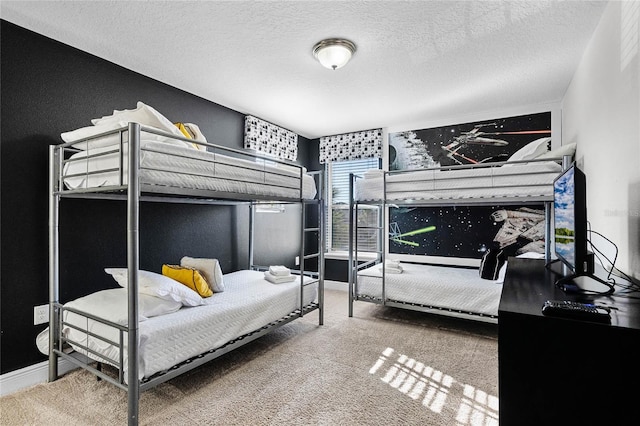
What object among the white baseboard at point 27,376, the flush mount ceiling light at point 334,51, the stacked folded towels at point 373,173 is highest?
the flush mount ceiling light at point 334,51

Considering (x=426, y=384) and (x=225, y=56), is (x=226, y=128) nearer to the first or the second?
(x=225, y=56)

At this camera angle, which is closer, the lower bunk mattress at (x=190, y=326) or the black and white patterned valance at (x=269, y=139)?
the lower bunk mattress at (x=190, y=326)

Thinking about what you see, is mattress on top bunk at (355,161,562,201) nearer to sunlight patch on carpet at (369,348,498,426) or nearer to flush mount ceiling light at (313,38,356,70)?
flush mount ceiling light at (313,38,356,70)

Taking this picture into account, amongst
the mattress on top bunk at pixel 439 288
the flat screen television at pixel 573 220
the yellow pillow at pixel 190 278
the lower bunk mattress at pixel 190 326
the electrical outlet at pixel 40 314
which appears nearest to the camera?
the flat screen television at pixel 573 220

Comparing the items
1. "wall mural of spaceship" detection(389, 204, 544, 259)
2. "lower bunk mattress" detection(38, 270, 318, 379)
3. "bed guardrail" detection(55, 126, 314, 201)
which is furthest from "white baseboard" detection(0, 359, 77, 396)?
"wall mural of spaceship" detection(389, 204, 544, 259)

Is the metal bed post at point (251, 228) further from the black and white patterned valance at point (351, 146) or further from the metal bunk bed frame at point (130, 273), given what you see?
the black and white patterned valance at point (351, 146)

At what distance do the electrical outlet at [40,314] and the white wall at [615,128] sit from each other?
3.63 m

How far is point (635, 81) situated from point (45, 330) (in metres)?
3.85

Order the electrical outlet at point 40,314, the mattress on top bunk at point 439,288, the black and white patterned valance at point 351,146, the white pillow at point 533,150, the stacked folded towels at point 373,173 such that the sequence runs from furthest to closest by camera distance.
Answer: the black and white patterned valance at point 351,146 < the stacked folded towels at point 373,173 < the white pillow at point 533,150 < the mattress on top bunk at point 439,288 < the electrical outlet at point 40,314

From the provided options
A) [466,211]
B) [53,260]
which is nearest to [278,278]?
[53,260]

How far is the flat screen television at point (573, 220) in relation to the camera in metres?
1.32

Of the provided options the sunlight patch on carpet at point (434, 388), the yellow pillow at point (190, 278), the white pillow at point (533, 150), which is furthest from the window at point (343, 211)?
the yellow pillow at point (190, 278)

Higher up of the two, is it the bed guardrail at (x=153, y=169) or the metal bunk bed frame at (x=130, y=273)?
the bed guardrail at (x=153, y=169)

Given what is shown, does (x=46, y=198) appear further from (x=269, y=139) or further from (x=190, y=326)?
(x=269, y=139)
